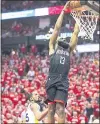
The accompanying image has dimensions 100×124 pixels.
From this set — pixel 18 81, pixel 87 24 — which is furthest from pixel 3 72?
pixel 87 24

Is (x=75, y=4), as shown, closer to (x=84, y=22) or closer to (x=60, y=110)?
(x=84, y=22)

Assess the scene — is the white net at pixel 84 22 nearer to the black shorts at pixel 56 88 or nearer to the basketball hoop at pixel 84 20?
the basketball hoop at pixel 84 20

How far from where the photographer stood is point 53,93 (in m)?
6.57

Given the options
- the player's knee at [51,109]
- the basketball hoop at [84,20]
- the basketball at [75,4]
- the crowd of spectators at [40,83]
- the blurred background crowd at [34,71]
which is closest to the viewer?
the player's knee at [51,109]

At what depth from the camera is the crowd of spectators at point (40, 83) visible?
14867 mm

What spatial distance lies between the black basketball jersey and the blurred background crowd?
709 centimetres

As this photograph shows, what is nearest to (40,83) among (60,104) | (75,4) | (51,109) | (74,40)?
(74,40)

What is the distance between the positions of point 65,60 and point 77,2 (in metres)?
0.94

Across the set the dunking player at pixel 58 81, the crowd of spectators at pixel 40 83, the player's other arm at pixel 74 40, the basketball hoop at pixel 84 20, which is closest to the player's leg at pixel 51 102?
the dunking player at pixel 58 81

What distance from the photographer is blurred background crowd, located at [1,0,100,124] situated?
49.3 feet

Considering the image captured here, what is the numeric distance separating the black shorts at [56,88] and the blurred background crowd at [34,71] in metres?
7.09

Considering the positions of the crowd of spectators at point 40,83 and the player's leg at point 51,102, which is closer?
the player's leg at point 51,102

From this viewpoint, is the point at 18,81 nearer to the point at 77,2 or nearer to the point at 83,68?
the point at 83,68

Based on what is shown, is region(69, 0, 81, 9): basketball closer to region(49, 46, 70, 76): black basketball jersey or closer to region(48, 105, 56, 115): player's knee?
region(49, 46, 70, 76): black basketball jersey
